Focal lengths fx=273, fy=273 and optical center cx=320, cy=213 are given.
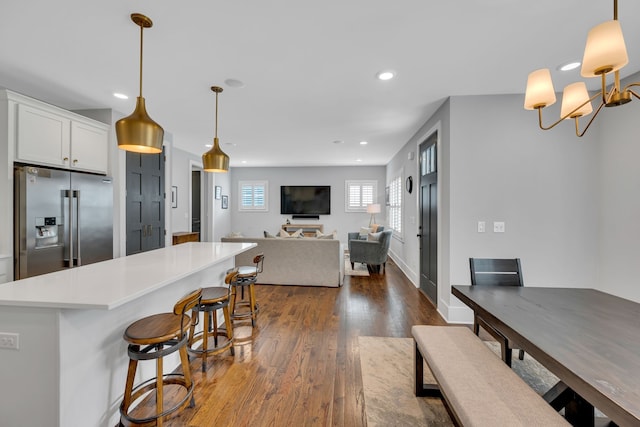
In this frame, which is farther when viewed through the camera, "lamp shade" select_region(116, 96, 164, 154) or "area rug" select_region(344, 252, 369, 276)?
"area rug" select_region(344, 252, 369, 276)

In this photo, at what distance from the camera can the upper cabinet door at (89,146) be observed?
3242 mm

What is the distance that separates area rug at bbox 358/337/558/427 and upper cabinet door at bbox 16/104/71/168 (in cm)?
384

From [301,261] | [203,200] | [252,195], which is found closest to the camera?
[301,261]

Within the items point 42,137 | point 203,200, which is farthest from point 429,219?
point 203,200

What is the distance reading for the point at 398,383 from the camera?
2098 millimetres

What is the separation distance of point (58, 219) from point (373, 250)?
4.80 metres

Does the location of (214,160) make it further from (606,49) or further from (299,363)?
(606,49)

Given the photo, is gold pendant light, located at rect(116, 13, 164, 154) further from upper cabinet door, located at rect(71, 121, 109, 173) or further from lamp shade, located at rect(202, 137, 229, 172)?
upper cabinet door, located at rect(71, 121, 109, 173)

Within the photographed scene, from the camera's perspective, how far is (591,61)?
4.27ft

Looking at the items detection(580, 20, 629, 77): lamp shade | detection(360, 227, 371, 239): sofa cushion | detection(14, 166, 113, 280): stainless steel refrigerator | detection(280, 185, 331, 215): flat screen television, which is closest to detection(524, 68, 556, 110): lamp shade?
detection(580, 20, 629, 77): lamp shade

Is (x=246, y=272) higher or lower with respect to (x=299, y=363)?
higher

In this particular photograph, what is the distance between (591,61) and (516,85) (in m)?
1.88

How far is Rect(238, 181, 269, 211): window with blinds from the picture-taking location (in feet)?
28.3

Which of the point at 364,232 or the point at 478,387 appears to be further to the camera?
the point at 364,232
